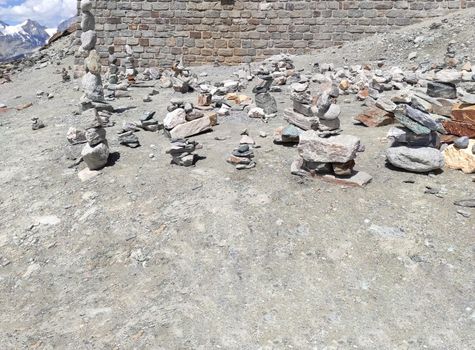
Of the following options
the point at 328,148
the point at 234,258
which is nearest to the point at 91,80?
the point at 328,148

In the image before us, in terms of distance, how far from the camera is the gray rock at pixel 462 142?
5109 mm

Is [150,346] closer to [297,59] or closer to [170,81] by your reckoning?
[170,81]

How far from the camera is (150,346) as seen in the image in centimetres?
324

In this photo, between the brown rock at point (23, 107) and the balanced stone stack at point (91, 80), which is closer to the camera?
the balanced stone stack at point (91, 80)

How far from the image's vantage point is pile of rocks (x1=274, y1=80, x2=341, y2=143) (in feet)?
18.3

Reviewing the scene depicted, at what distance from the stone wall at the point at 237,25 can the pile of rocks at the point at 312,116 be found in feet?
24.2

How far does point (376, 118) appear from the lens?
681cm

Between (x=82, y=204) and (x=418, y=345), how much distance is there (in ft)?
12.6

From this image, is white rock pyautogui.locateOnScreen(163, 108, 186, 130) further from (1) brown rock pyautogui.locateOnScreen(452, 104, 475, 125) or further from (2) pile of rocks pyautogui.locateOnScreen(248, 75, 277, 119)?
(1) brown rock pyautogui.locateOnScreen(452, 104, 475, 125)

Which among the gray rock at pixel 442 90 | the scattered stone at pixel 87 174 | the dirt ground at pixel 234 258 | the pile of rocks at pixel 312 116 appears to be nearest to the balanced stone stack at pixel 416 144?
the dirt ground at pixel 234 258

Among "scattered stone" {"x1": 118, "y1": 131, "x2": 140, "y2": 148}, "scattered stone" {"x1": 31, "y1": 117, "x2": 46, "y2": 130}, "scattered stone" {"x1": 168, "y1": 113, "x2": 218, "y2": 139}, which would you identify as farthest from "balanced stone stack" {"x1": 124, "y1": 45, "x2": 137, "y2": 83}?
"scattered stone" {"x1": 118, "y1": 131, "x2": 140, "y2": 148}

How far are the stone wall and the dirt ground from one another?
8468 millimetres

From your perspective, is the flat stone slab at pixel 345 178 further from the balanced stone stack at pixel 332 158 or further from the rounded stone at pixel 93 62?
the rounded stone at pixel 93 62

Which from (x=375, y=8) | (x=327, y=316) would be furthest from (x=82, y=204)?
(x=375, y=8)
